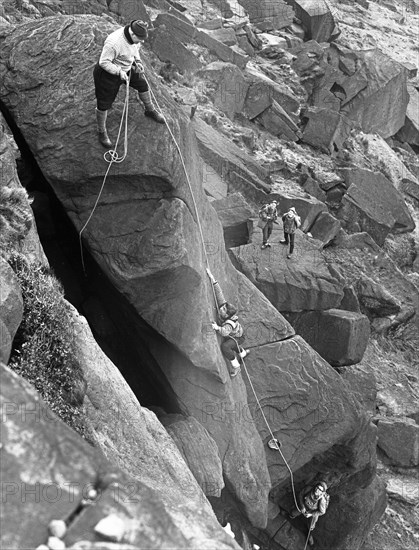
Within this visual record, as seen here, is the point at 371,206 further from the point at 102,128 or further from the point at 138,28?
the point at 138,28

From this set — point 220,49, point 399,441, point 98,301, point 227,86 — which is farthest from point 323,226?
point 98,301

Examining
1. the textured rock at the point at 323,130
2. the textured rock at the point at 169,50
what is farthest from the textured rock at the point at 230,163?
the textured rock at the point at 323,130

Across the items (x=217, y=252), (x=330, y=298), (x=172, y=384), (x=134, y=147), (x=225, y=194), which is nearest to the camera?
(x=134, y=147)

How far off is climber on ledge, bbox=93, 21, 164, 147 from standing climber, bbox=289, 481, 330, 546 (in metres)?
11.7

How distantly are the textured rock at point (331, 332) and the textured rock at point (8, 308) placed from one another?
14.3m

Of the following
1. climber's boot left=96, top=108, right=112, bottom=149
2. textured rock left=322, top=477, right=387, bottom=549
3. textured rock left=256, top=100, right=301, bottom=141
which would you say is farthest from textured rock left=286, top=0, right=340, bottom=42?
climber's boot left=96, top=108, right=112, bottom=149

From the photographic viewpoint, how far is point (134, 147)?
447 inches

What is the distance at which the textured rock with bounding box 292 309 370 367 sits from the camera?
2020 centimetres

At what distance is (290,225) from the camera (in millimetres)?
19156

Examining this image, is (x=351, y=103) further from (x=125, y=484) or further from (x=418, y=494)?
(x=125, y=484)

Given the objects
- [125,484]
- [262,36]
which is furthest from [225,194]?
[262,36]

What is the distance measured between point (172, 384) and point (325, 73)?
3268 cm

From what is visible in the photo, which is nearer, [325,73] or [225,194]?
[225,194]

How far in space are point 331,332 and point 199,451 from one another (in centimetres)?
1024
